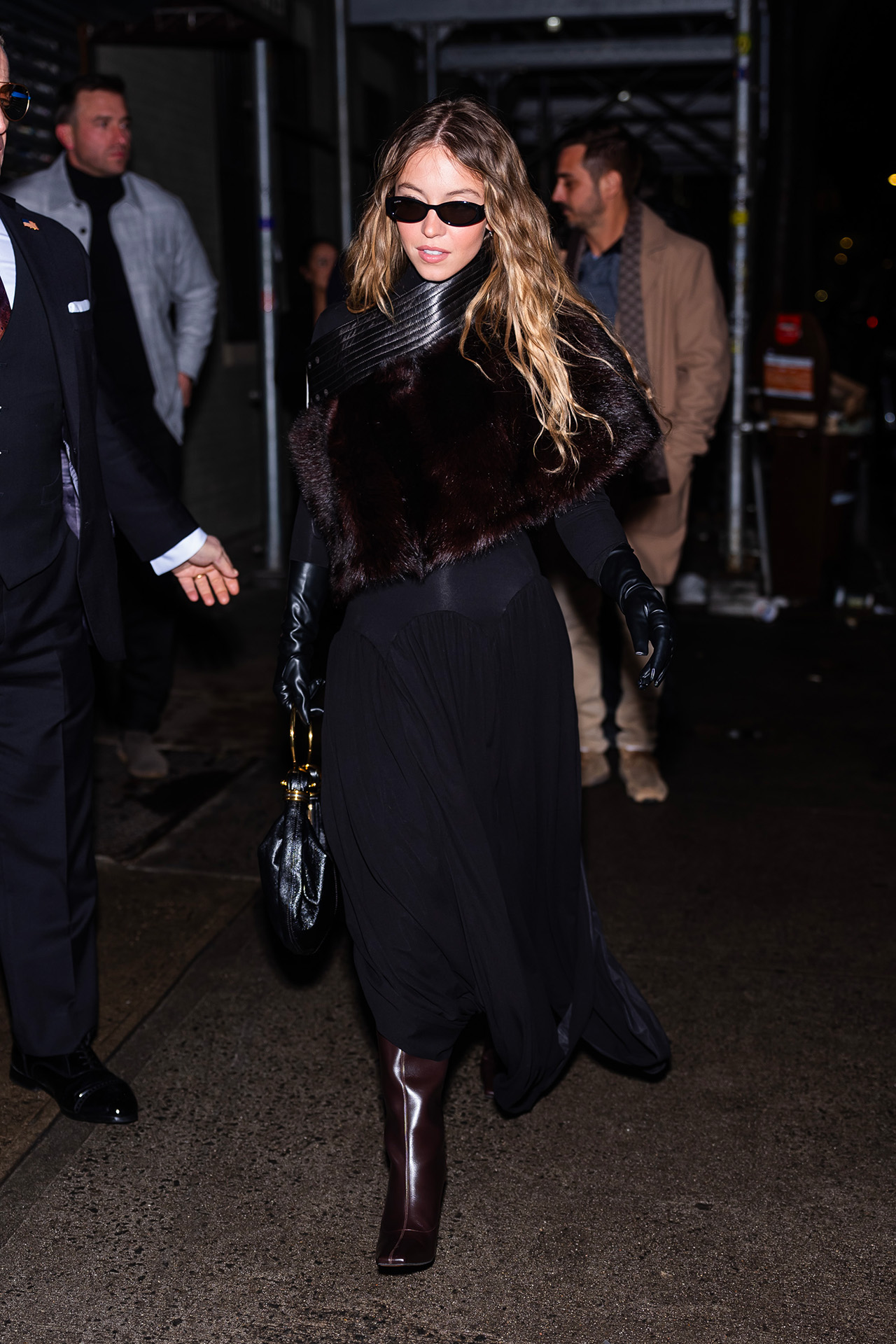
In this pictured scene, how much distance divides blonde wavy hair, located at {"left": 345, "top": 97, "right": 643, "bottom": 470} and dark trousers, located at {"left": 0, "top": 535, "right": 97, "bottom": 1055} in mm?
950

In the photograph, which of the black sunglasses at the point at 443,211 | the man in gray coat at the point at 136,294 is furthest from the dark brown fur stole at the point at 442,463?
the man in gray coat at the point at 136,294

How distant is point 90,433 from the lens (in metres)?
3.13

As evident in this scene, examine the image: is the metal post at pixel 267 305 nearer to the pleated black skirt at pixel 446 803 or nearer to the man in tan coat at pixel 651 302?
the man in tan coat at pixel 651 302

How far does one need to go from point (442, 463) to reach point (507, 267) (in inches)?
16.2

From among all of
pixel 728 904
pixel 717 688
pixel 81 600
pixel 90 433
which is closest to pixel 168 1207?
pixel 81 600

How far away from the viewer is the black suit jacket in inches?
118

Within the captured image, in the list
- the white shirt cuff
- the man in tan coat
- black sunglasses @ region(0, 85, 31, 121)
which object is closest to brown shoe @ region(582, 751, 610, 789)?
the man in tan coat

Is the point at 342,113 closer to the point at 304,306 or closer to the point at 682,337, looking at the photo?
the point at 304,306

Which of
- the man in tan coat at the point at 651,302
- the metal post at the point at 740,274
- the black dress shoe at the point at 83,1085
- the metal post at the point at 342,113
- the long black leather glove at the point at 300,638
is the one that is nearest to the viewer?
the long black leather glove at the point at 300,638

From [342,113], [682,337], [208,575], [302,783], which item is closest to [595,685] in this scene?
[682,337]

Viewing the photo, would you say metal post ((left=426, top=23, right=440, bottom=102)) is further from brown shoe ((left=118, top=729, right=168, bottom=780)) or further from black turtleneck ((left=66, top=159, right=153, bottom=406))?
brown shoe ((left=118, top=729, right=168, bottom=780))

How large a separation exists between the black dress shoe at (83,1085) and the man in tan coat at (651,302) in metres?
2.71

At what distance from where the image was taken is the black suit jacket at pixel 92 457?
3008 mm

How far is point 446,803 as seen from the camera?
2787 millimetres
